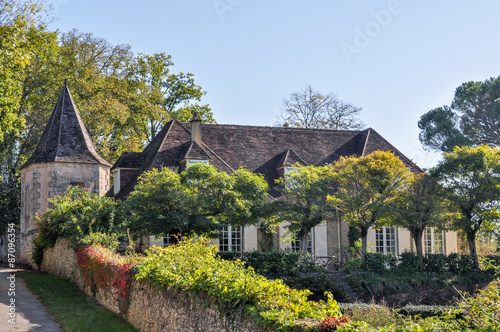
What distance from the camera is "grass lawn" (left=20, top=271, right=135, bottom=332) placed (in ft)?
45.1

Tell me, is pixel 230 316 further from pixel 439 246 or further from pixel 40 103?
pixel 40 103

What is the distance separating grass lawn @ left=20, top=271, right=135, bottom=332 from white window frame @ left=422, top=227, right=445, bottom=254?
61.7ft

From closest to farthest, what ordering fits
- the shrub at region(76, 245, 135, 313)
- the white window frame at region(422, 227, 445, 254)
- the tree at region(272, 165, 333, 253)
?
the shrub at region(76, 245, 135, 313), the tree at region(272, 165, 333, 253), the white window frame at region(422, 227, 445, 254)

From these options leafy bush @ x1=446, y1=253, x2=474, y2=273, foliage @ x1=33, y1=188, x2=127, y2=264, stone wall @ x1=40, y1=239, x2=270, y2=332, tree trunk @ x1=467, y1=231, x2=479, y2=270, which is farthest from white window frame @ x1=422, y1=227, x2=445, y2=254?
stone wall @ x1=40, y1=239, x2=270, y2=332

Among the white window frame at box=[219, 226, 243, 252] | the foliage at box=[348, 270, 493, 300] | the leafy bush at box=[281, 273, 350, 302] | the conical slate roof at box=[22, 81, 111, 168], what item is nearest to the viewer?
the leafy bush at box=[281, 273, 350, 302]

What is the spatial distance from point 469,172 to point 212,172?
11743 millimetres

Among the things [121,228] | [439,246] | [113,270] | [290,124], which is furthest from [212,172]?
[290,124]

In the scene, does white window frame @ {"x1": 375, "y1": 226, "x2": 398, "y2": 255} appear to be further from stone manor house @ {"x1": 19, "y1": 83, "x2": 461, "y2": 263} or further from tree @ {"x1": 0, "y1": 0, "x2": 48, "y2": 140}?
tree @ {"x1": 0, "y1": 0, "x2": 48, "y2": 140}

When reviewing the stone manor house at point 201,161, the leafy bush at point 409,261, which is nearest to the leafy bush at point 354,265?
the leafy bush at point 409,261

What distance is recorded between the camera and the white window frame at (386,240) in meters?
30.0

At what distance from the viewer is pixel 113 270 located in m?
15.5

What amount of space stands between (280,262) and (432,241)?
11132mm

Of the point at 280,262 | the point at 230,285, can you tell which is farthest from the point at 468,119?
the point at 230,285

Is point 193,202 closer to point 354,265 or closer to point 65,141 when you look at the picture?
point 354,265
